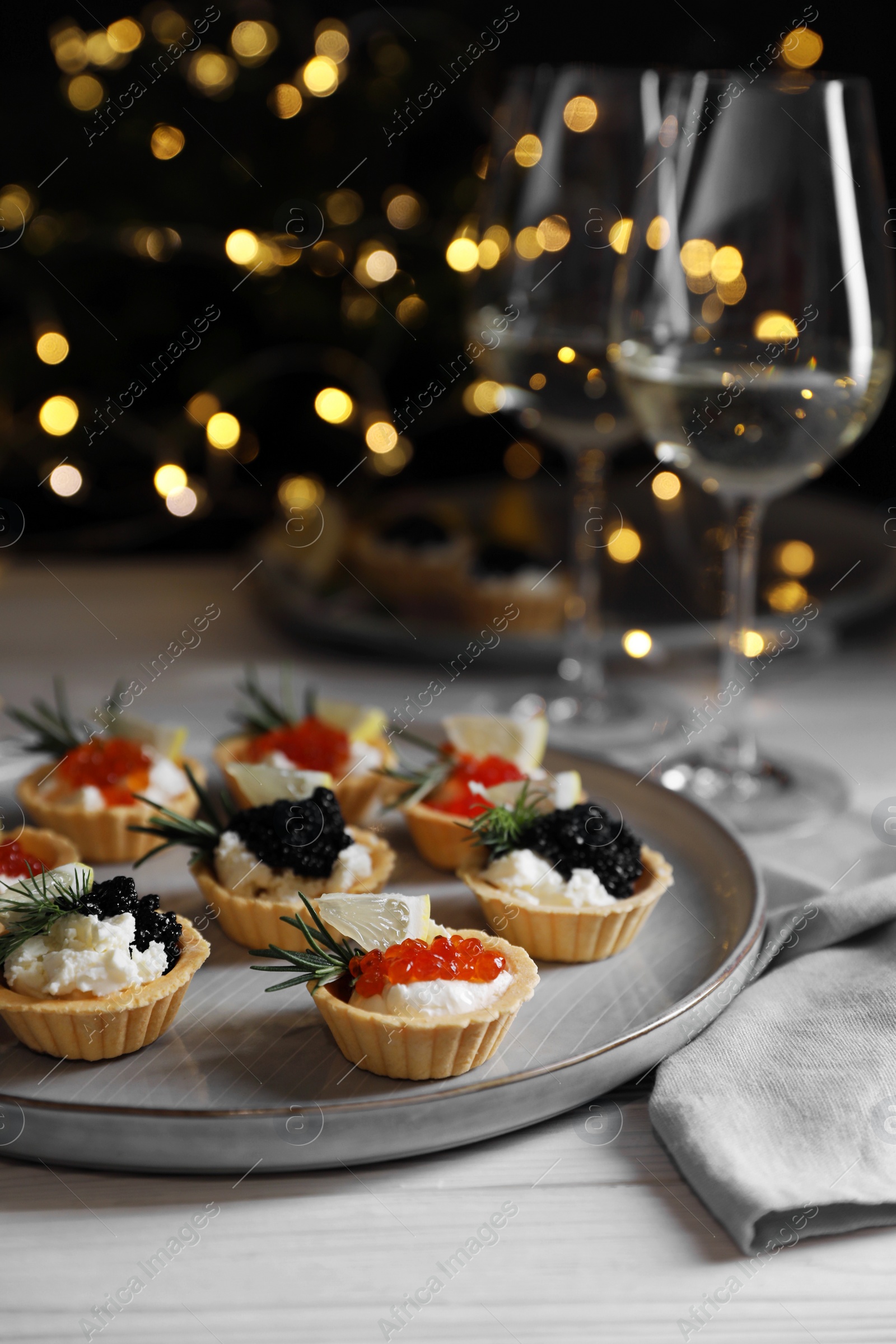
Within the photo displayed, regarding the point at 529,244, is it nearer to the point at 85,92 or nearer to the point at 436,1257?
the point at 85,92

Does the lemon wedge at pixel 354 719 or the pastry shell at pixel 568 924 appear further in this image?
the lemon wedge at pixel 354 719

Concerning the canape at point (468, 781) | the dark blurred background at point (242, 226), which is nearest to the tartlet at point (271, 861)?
the canape at point (468, 781)

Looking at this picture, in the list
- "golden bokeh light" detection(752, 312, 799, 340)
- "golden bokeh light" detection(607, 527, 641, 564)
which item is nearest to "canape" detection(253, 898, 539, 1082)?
"golden bokeh light" detection(752, 312, 799, 340)

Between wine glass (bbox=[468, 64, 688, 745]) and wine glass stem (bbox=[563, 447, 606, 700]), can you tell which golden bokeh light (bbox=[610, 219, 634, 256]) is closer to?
wine glass (bbox=[468, 64, 688, 745])

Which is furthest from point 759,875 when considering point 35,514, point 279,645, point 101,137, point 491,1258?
point 35,514

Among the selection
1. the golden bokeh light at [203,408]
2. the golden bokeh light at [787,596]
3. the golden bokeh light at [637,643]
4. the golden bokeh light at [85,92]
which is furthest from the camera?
the golden bokeh light at [203,408]

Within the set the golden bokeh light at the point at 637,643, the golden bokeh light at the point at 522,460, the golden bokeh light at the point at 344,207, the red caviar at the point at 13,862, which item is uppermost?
the golden bokeh light at the point at 344,207

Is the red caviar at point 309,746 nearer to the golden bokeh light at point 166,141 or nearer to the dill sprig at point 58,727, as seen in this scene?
the dill sprig at point 58,727

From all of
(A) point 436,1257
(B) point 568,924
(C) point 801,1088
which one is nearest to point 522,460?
(B) point 568,924
